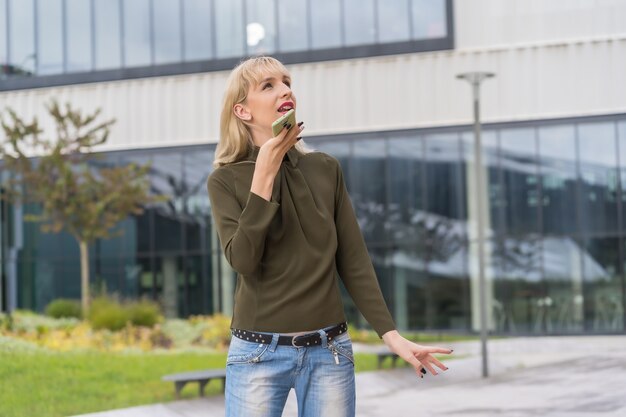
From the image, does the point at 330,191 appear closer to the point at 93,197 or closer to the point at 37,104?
the point at 93,197

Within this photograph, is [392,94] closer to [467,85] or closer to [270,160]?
[467,85]

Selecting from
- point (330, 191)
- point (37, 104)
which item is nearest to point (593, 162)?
point (37, 104)

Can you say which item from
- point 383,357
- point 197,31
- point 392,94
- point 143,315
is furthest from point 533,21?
point 383,357

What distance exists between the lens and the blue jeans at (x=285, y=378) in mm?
3412

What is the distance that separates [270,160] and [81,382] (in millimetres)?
11512

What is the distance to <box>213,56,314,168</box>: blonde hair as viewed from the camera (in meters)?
3.58

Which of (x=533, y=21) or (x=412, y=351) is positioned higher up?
(x=533, y=21)

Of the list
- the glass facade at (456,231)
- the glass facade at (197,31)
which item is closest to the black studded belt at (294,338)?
the glass facade at (456,231)

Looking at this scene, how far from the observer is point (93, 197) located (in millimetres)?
26781

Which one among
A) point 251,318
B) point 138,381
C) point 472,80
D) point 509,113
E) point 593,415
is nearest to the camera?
point 251,318

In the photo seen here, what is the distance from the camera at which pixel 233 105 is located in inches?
142

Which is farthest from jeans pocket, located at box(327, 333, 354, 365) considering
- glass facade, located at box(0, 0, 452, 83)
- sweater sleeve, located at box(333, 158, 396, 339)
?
glass facade, located at box(0, 0, 452, 83)

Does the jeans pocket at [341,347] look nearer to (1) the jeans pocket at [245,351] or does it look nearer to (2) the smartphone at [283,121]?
(1) the jeans pocket at [245,351]

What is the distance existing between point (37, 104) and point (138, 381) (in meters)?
19.4
